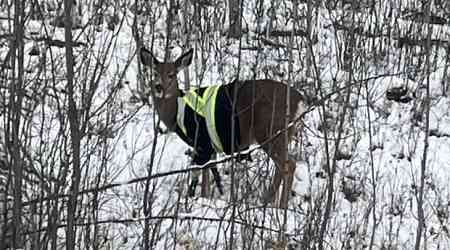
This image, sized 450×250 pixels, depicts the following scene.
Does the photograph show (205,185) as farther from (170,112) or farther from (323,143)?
(323,143)

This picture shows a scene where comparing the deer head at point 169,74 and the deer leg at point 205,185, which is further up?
the deer head at point 169,74

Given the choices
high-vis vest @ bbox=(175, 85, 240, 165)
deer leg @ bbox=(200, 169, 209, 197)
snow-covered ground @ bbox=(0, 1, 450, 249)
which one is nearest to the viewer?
snow-covered ground @ bbox=(0, 1, 450, 249)

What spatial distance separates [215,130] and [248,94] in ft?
1.44

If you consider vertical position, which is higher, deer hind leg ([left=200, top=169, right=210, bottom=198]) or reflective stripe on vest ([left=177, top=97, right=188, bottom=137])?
reflective stripe on vest ([left=177, top=97, right=188, bottom=137])

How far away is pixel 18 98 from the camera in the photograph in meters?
2.88

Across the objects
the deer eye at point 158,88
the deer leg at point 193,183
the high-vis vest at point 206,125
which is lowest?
the deer leg at point 193,183

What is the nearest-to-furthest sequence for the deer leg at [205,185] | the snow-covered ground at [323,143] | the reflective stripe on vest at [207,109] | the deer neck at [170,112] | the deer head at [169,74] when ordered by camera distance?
the snow-covered ground at [323,143] < the deer head at [169,74] < the reflective stripe on vest at [207,109] < the deer leg at [205,185] < the deer neck at [170,112]

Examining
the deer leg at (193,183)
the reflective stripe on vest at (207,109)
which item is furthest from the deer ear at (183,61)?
the deer leg at (193,183)

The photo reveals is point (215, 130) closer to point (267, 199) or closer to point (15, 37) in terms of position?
point (267, 199)

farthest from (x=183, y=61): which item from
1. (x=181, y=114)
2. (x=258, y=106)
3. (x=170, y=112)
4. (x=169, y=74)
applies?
(x=258, y=106)

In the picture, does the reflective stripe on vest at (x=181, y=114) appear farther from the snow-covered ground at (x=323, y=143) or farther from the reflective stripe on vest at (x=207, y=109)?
the snow-covered ground at (x=323, y=143)

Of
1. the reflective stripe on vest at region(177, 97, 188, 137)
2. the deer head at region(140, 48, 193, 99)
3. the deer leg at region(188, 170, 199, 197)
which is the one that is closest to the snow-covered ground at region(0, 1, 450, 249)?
the deer leg at region(188, 170, 199, 197)

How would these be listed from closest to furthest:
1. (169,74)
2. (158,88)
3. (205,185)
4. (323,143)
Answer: (169,74)
(158,88)
(205,185)
(323,143)

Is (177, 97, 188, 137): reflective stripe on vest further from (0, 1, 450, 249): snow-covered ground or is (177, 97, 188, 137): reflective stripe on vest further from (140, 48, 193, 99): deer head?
(0, 1, 450, 249): snow-covered ground
